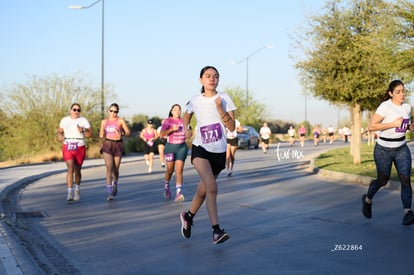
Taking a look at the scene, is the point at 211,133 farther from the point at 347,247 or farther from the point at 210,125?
the point at 347,247

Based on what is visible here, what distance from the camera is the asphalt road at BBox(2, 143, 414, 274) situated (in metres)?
6.23

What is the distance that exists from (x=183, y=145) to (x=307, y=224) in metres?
3.99

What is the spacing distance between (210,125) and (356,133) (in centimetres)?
1518

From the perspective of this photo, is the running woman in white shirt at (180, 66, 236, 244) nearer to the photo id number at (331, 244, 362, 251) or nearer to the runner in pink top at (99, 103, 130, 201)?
the photo id number at (331, 244, 362, 251)

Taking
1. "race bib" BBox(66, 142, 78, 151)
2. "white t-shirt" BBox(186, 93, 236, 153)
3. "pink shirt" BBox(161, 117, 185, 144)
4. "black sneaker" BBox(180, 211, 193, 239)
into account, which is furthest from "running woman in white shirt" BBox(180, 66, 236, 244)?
"race bib" BBox(66, 142, 78, 151)

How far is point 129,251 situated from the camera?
7098mm

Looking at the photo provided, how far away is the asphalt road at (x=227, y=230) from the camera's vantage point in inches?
245

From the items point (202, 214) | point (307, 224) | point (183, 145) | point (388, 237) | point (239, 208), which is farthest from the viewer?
point (183, 145)

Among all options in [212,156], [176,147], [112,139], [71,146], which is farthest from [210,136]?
[112,139]

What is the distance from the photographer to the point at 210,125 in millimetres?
7305

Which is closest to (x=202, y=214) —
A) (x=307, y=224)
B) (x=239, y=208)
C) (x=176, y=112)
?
(x=239, y=208)

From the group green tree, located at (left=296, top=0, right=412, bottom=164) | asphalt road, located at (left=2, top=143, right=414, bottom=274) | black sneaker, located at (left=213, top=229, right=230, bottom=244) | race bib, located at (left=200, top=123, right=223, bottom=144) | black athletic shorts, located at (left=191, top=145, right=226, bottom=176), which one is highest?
green tree, located at (left=296, top=0, right=412, bottom=164)

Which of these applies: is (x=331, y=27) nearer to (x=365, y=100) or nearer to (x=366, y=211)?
(x=365, y=100)

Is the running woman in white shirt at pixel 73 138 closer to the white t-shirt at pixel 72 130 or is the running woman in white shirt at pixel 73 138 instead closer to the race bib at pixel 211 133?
the white t-shirt at pixel 72 130
